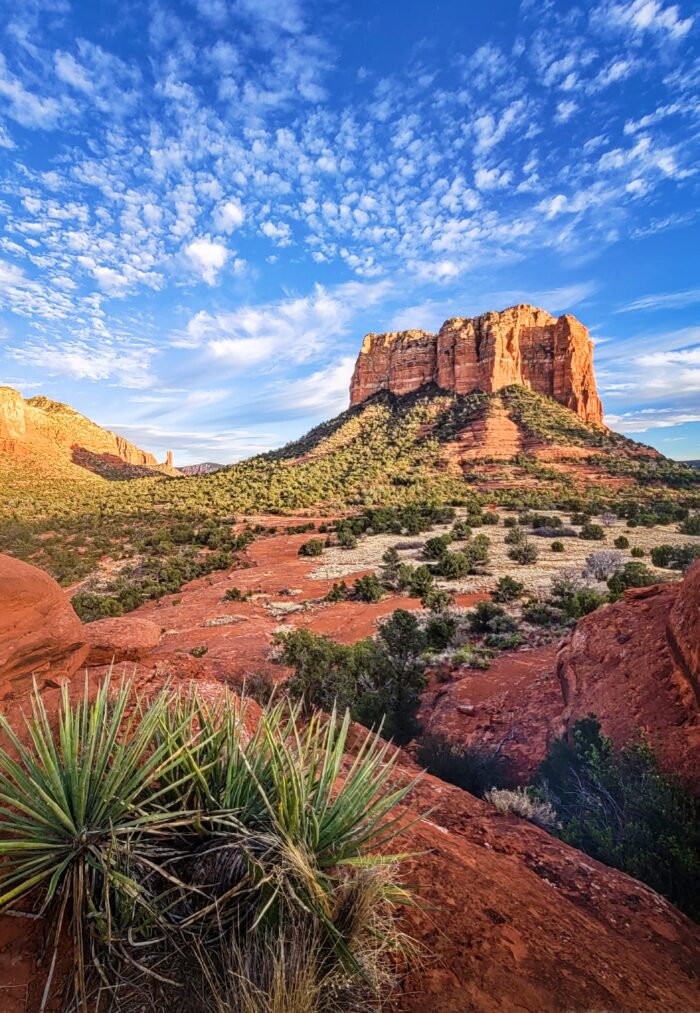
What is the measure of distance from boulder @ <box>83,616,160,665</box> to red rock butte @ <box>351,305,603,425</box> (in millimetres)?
54609

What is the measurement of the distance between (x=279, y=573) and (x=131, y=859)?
56.2 feet

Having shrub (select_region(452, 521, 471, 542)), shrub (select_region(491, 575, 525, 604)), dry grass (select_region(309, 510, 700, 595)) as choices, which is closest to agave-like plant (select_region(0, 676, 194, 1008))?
shrub (select_region(491, 575, 525, 604))

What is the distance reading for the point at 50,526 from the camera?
28.2m

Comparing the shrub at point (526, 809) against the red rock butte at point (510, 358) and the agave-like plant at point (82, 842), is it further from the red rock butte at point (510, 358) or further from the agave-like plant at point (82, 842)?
the red rock butte at point (510, 358)

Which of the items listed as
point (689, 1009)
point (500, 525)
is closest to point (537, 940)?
point (689, 1009)

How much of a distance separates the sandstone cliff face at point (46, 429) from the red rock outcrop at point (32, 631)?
53777 millimetres

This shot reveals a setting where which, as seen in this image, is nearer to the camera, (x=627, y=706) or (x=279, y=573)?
(x=627, y=706)

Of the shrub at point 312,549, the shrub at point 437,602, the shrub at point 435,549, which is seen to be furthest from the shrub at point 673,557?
the shrub at point 312,549

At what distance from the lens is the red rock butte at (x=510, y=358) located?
2138 inches

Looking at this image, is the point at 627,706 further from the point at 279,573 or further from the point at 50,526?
the point at 50,526

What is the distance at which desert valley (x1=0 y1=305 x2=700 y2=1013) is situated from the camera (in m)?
1.63

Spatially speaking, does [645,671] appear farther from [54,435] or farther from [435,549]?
[54,435]

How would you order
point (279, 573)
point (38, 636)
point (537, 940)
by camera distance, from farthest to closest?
point (279, 573)
point (38, 636)
point (537, 940)

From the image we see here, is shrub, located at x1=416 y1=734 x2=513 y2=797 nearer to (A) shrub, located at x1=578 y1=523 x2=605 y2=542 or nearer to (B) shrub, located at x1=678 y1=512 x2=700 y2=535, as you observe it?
(A) shrub, located at x1=578 y1=523 x2=605 y2=542
